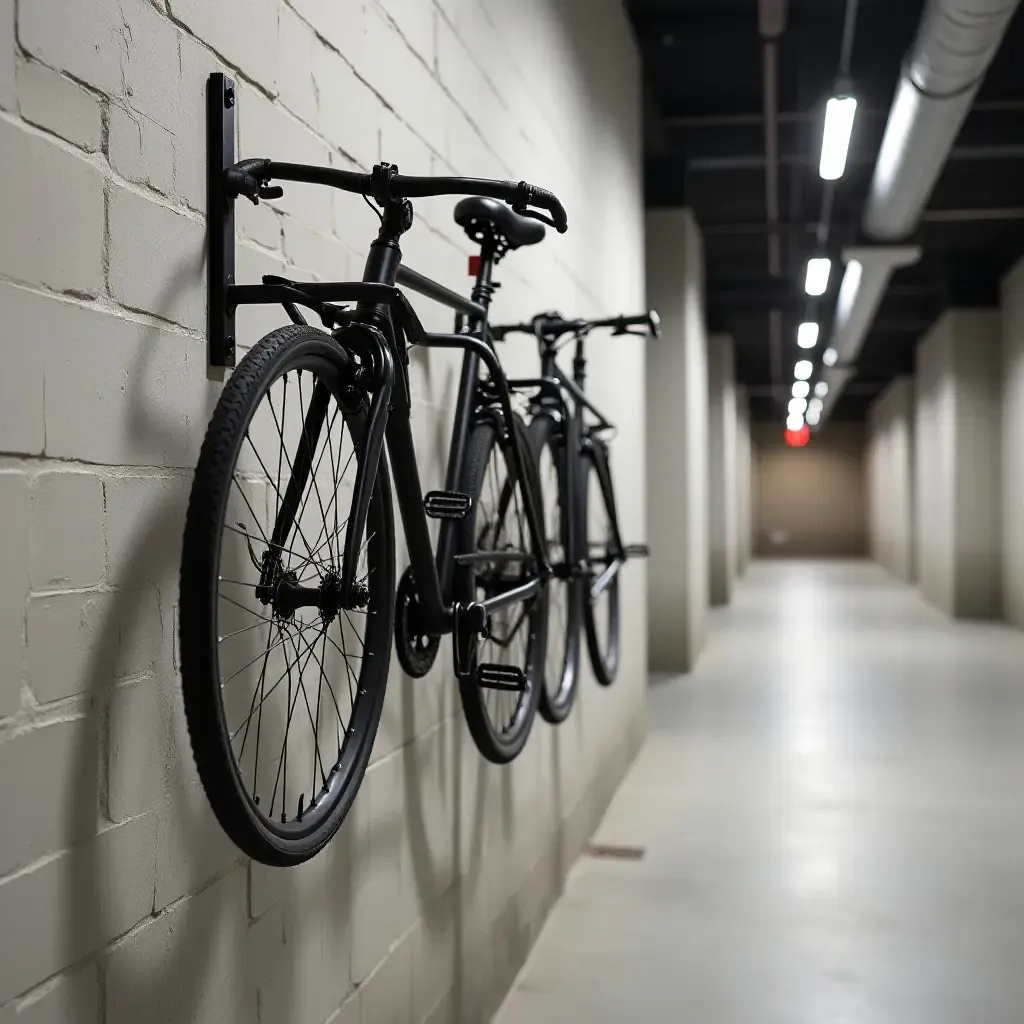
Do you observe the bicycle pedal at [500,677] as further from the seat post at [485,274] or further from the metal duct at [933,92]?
the metal duct at [933,92]

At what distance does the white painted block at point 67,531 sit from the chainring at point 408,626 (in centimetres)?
72

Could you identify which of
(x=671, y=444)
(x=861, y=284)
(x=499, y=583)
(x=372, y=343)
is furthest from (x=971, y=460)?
(x=372, y=343)

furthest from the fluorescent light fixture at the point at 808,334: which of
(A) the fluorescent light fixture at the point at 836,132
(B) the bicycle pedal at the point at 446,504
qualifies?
(B) the bicycle pedal at the point at 446,504

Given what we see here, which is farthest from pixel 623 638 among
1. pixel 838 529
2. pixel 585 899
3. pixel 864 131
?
pixel 838 529

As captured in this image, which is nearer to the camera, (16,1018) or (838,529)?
(16,1018)

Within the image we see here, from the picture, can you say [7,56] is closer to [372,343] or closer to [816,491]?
[372,343]

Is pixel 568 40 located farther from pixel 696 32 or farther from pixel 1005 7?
pixel 696 32

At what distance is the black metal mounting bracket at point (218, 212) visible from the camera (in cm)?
143

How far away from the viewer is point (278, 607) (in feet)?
4.47

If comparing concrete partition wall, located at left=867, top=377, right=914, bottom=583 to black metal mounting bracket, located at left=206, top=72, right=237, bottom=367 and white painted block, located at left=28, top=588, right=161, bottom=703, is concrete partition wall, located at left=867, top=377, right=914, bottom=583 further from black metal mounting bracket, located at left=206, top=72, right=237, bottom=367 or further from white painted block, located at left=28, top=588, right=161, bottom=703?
white painted block, located at left=28, top=588, right=161, bottom=703

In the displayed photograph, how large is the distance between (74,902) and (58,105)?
0.75m

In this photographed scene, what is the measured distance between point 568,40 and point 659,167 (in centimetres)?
426

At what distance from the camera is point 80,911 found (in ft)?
3.81

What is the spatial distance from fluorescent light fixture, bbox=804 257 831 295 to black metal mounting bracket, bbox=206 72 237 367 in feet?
22.6
